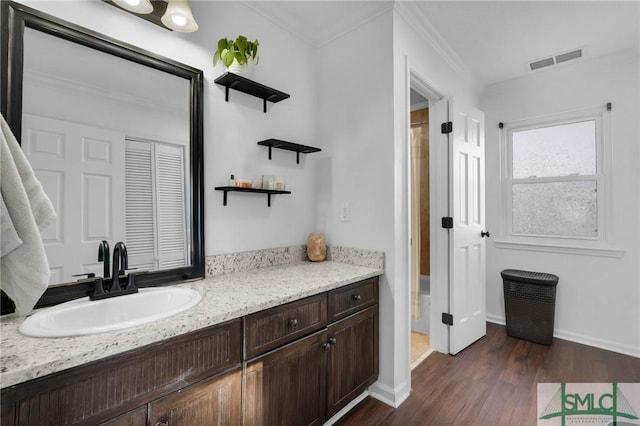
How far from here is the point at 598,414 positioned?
5.88ft

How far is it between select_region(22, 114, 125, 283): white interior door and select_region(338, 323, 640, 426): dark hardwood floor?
1630 millimetres

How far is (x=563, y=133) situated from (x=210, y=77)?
326cm

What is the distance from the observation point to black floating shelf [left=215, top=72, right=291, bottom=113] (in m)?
1.70

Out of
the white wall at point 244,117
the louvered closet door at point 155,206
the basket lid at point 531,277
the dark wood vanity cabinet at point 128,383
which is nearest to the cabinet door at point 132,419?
the dark wood vanity cabinet at point 128,383

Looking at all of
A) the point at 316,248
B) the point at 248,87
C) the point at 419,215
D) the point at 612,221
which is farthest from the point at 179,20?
the point at 612,221

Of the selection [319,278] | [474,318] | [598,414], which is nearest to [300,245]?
[319,278]

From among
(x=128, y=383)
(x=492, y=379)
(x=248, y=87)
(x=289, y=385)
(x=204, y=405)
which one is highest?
(x=248, y=87)

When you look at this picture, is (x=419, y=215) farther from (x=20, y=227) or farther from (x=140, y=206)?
(x=20, y=227)

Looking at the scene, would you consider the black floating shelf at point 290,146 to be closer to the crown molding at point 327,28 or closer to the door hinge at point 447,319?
the crown molding at point 327,28

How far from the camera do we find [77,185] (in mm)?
1249

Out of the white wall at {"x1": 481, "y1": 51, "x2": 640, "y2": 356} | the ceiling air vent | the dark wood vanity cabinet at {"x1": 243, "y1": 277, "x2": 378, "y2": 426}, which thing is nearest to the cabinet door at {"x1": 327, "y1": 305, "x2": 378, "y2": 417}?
the dark wood vanity cabinet at {"x1": 243, "y1": 277, "x2": 378, "y2": 426}

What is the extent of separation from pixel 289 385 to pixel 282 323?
0.99 ft

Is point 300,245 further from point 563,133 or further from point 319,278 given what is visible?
point 563,133

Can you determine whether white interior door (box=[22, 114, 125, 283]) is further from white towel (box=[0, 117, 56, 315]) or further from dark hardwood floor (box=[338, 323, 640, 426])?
dark hardwood floor (box=[338, 323, 640, 426])
